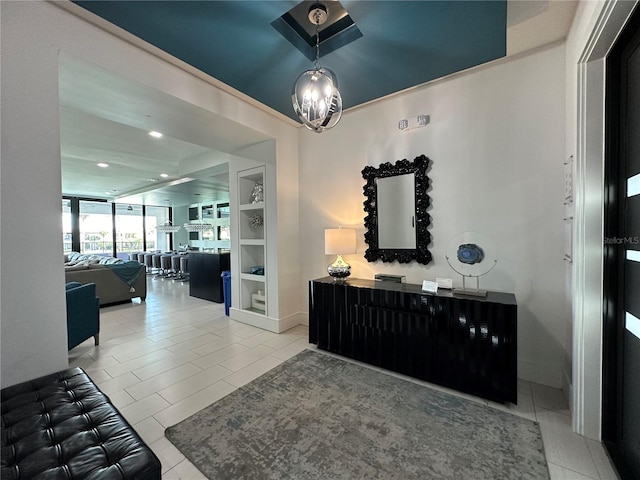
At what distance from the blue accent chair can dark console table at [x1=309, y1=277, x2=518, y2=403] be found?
108 inches

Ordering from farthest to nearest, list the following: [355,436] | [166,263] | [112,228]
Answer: [112,228] → [166,263] → [355,436]

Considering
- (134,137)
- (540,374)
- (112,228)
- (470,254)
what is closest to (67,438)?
(470,254)

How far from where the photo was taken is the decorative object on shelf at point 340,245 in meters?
2.98

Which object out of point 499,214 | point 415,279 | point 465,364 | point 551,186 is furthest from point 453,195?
point 465,364

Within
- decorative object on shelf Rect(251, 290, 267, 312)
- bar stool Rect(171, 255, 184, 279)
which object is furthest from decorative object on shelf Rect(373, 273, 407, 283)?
bar stool Rect(171, 255, 184, 279)

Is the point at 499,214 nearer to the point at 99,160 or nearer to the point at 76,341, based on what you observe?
the point at 76,341

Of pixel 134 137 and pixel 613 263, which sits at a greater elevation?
pixel 134 137

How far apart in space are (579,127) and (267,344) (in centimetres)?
353

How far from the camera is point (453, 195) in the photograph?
265 centimetres

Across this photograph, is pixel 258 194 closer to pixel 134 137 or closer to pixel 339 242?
pixel 339 242

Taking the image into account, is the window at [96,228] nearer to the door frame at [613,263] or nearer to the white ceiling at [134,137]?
the white ceiling at [134,137]

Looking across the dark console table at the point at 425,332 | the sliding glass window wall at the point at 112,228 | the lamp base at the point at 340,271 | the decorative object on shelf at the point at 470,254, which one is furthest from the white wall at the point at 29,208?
the sliding glass window wall at the point at 112,228

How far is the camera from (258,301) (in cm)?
409

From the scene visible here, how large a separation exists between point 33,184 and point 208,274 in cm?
423
